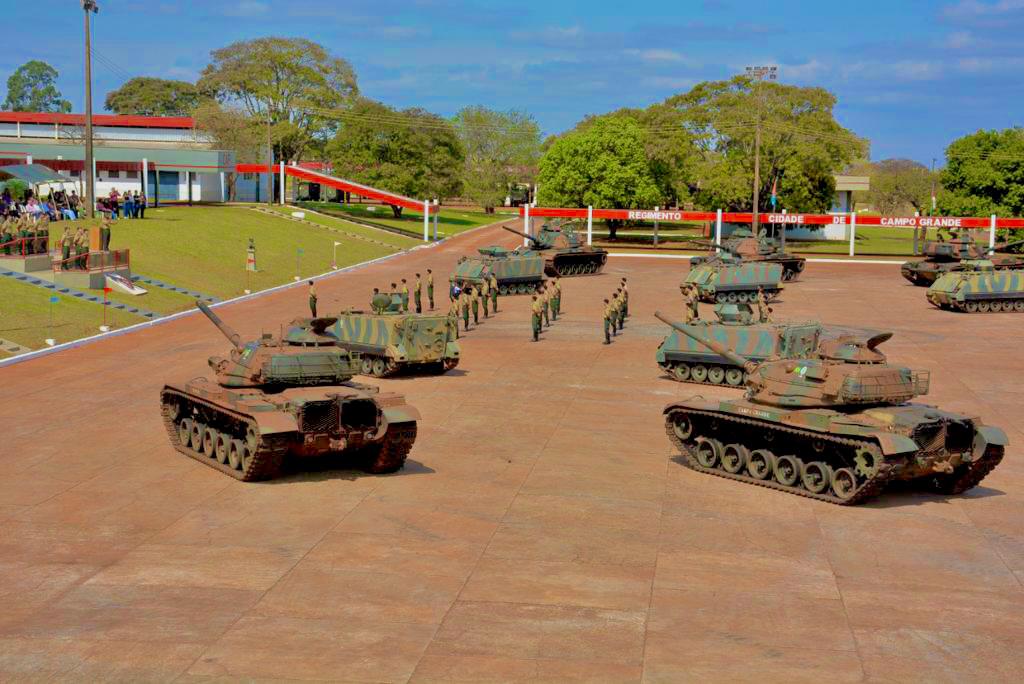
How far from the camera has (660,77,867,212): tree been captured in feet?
286

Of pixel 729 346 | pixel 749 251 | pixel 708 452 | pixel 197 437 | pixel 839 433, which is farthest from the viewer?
pixel 749 251

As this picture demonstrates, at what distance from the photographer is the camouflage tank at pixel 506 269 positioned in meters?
49.8

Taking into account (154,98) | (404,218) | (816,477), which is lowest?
(816,477)

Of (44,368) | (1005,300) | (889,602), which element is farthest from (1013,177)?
(889,602)

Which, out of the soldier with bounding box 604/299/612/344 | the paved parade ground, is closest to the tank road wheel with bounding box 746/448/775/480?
the paved parade ground

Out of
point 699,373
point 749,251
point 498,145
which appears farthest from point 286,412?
point 498,145

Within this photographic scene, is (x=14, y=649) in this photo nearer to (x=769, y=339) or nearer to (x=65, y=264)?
(x=769, y=339)

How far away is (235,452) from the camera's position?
20656mm

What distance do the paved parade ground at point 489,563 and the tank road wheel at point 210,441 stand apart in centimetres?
36

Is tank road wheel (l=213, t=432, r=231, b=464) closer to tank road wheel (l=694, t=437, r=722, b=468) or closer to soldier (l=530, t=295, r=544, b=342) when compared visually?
tank road wheel (l=694, t=437, r=722, b=468)

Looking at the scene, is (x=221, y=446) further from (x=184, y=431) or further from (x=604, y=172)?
A: (x=604, y=172)

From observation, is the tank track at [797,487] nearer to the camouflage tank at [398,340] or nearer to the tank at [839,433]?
the tank at [839,433]

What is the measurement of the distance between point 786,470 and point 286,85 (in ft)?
295

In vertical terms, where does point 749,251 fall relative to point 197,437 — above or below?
above
